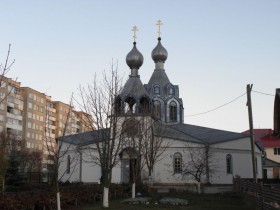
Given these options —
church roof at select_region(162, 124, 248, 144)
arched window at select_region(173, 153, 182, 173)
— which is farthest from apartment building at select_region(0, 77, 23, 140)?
arched window at select_region(173, 153, 182, 173)

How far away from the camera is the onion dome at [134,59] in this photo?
35875 mm

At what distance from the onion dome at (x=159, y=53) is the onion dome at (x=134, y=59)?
5485 mm

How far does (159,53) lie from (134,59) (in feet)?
20.1

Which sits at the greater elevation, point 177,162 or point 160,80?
point 160,80

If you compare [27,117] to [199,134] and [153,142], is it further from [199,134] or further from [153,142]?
[153,142]

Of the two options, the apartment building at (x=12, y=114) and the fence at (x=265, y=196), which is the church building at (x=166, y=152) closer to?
the fence at (x=265, y=196)

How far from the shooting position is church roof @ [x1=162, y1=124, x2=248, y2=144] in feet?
111

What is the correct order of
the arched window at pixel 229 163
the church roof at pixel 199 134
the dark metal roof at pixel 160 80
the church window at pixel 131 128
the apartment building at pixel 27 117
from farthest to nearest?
the apartment building at pixel 27 117
the dark metal roof at pixel 160 80
the arched window at pixel 229 163
the church roof at pixel 199 134
the church window at pixel 131 128

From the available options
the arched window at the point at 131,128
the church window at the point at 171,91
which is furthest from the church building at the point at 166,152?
the church window at the point at 171,91

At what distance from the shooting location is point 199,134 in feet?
118

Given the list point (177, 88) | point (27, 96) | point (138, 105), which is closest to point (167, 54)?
point (177, 88)

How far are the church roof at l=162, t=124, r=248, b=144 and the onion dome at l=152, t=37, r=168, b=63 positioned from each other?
7730 mm

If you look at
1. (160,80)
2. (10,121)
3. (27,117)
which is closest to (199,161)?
(160,80)

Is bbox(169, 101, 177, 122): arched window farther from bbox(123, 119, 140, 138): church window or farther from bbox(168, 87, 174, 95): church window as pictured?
bbox(123, 119, 140, 138): church window
